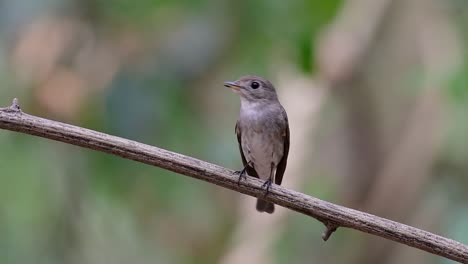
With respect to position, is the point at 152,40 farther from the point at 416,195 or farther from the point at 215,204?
the point at 416,195

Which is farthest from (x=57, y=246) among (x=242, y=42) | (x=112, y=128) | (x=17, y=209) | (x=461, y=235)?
(x=461, y=235)

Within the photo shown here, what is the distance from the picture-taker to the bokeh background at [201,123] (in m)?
5.00

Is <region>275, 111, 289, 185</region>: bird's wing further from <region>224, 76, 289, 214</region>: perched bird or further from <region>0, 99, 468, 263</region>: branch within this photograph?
<region>0, 99, 468, 263</region>: branch

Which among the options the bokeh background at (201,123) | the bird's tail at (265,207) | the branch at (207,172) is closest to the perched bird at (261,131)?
the bird's tail at (265,207)

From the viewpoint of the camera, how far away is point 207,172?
145 inches

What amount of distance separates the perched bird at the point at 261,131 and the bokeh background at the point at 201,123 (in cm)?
10

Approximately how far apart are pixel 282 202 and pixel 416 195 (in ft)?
9.46

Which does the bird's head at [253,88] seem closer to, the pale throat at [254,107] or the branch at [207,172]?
the pale throat at [254,107]

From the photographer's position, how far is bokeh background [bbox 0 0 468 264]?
5.00 metres

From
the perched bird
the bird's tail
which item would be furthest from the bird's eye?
the bird's tail

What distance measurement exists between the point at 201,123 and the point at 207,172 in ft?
6.19

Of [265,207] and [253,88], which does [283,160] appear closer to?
[265,207]

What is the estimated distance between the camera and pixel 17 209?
491 centimetres

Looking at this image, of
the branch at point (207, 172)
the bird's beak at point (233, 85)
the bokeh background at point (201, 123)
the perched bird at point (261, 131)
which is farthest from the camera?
the perched bird at point (261, 131)
